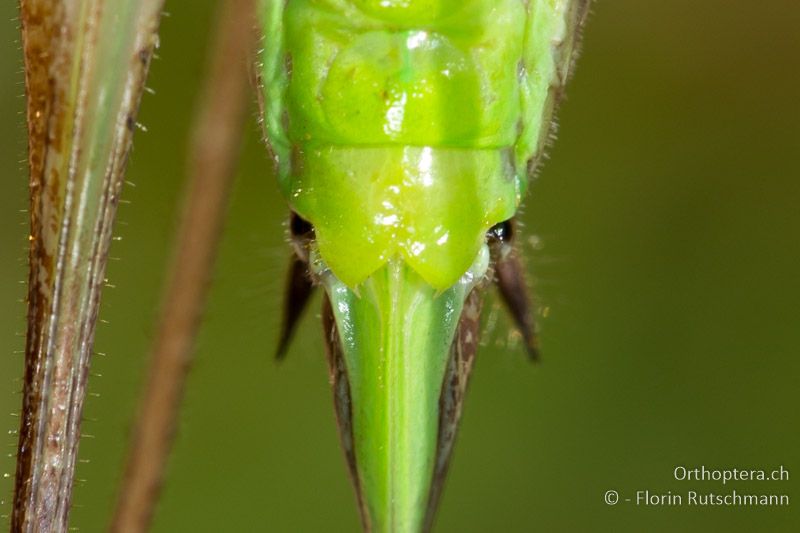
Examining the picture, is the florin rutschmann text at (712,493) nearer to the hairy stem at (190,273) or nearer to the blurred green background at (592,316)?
the blurred green background at (592,316)

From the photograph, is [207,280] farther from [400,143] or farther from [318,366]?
[318,366]

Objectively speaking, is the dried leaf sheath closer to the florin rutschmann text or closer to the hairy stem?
the hairy stem

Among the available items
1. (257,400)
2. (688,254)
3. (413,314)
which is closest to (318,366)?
(257,400)

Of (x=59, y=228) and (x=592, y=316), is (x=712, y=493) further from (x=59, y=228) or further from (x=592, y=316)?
(x=59, y=228)

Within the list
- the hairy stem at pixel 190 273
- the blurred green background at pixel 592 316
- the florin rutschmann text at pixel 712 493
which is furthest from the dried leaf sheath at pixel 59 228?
the florin rutschmann text at pixel 712 493

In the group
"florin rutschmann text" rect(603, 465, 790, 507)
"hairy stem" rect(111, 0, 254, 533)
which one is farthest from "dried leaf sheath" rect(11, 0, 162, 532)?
"florin rutschmann text" rect(603, 465, 790, 507)

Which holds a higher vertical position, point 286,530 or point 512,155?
point 512,155
